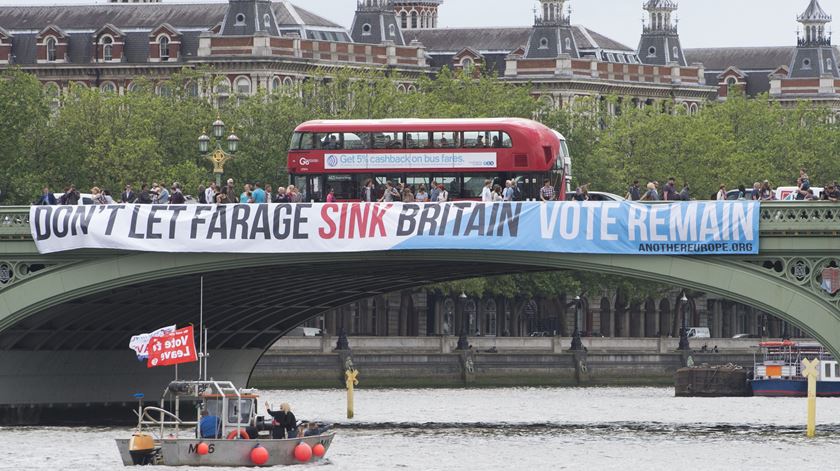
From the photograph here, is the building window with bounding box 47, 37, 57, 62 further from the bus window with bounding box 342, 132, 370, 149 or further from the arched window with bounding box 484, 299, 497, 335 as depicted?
the bus window with bounding box 342, 132, 370, 149

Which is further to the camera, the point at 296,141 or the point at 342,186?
the point at 296,141

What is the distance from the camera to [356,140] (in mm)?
96438

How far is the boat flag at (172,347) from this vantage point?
7812cm

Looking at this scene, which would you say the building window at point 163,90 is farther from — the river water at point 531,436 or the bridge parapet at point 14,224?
the bridge parapet at point 14,224

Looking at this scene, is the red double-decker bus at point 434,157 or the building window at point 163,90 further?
the building window at point 163,90

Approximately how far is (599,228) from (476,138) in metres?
15.1

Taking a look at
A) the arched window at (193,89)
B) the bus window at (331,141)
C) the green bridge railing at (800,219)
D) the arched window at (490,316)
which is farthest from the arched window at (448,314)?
the green bridge railing at (800,219)

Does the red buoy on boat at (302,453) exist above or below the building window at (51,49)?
below

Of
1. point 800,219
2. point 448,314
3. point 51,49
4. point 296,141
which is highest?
point 51,49

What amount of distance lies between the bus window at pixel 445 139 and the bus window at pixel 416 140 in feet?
0.94

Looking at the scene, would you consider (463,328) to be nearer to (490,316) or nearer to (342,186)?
(490,316)

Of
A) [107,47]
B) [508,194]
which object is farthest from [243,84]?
[508,194]

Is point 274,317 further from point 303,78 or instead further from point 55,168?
point 303,78

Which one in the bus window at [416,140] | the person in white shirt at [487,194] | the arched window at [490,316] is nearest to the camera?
the person in white shirt at [487,194]
